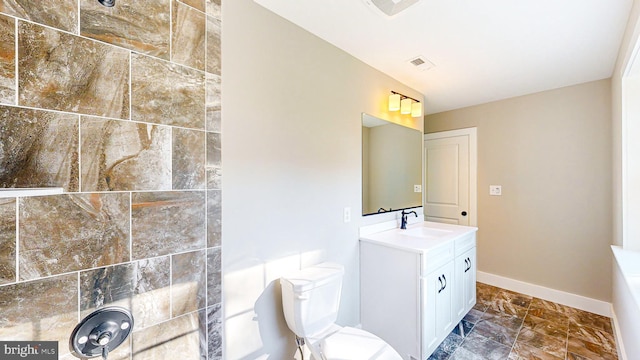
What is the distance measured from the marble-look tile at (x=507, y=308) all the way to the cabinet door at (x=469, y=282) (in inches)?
11.8

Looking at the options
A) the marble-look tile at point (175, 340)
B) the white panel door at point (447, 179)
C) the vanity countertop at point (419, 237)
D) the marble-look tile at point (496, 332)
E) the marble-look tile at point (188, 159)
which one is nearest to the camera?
the marble-look tile at point (175, 340)

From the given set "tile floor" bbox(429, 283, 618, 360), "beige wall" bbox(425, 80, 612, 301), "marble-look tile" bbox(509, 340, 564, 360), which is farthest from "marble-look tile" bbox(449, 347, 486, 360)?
"beige wall" bbox(425, 80, 612, 301)

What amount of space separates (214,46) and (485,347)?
286cm

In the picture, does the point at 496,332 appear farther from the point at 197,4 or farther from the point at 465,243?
the point at 197,4

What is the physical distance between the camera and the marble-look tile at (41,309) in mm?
876

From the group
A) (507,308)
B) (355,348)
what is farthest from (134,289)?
(507,308)

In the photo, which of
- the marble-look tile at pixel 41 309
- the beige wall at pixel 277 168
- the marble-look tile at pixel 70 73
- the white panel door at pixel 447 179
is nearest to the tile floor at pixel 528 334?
the beige wall at pixel 277 168

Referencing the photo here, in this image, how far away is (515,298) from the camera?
288 cm

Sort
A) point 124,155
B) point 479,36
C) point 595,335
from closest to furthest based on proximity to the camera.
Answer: point 124,155 < point 479,36 < point 595,335

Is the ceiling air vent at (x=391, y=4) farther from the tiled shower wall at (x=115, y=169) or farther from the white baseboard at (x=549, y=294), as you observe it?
the white baseboard at (x=549, y=294)

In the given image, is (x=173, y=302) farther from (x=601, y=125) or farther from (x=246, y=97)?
(x=601, y=125)

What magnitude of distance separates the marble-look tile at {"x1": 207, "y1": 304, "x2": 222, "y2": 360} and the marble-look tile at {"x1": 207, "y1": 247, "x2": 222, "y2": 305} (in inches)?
1.6

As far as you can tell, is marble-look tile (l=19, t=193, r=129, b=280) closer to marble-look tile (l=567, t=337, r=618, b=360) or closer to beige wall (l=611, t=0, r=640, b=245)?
beige wall (l=611, t=0, r=640, b=245)

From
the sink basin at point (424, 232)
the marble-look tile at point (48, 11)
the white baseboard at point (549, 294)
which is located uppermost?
the marble-look tile at point (48, 11)
